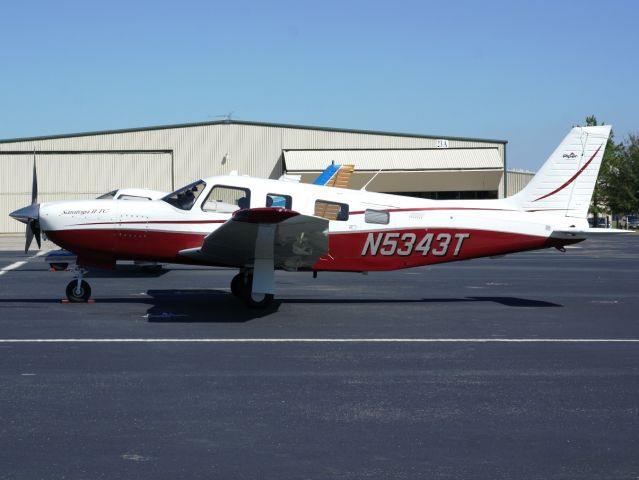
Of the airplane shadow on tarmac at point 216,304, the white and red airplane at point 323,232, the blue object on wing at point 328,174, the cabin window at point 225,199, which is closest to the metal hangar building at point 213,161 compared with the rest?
the blue object on wing at point 328,174

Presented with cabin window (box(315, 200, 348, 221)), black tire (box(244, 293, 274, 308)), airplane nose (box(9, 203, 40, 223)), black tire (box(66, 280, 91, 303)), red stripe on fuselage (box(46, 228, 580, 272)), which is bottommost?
black tire (box(66, 280, 91, 303))

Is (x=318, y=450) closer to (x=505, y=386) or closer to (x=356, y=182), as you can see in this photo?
(x=505, y=386)

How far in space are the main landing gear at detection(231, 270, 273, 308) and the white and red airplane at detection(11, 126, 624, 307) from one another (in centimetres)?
2

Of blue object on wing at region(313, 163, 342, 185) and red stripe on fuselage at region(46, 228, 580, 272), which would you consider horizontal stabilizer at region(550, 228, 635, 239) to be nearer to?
red stripe on fuselage at region(46, 228, 580, 272)

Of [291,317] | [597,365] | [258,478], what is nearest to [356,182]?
[291,317]

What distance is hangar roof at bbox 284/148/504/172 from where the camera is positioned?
55094mm

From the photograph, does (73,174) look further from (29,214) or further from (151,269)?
(29,214)

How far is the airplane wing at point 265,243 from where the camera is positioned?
11.7m

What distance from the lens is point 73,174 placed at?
2119 inches

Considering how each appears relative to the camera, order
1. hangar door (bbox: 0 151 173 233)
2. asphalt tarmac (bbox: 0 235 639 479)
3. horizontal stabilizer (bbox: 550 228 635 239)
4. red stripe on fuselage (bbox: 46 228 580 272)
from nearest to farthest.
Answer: asphalt tarmac (bbox: 0 235 639 479)
red stripe on fuselage (bbox: 46 228 580 272)
horizontal stabilizer (bbox: 550 228 635 239)
hangar door (bbox: 0 151 173 233)

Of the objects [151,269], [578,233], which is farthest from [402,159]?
[578,233]

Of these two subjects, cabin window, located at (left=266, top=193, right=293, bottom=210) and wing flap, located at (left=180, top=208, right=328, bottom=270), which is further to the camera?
cabin window, located at (left=266, top=193, right=293, bottom=210)

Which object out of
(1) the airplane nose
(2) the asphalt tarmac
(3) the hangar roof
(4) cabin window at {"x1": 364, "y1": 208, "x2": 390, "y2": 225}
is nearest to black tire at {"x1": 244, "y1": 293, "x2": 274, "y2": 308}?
(2) the asphalt tarmac

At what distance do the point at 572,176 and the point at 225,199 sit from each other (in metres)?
5.86
